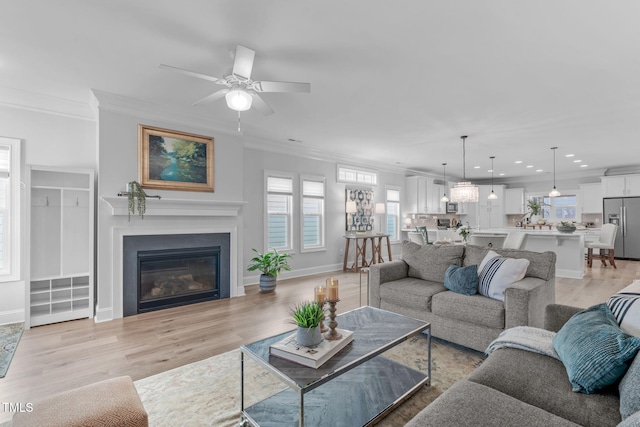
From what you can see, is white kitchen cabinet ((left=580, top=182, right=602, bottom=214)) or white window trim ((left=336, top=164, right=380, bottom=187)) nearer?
white window trim ((left=336, top=164, right=380, bottom=187))

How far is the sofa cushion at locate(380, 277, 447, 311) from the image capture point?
3070 mm

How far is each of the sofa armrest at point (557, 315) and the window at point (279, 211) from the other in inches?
178

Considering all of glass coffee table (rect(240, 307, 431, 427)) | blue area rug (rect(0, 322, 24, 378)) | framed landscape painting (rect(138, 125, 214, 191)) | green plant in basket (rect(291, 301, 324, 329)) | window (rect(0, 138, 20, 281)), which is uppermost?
framed landscape painting (rect(138, 125, 214, 191))

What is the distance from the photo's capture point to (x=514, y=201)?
10.6 meters

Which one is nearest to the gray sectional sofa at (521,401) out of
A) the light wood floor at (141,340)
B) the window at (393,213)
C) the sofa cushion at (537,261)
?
the sofa cushion at (537,261)

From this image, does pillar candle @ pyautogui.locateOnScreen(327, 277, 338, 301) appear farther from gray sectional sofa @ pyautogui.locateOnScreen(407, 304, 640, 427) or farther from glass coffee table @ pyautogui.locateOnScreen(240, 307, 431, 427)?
gray sectional sofa @ pyautogui.locateOnScreen(407, 304, 640, 427)

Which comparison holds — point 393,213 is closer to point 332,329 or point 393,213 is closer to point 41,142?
point 332,329

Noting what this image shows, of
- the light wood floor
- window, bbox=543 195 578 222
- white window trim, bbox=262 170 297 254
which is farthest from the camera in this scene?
window, bbox=543 195 578 222

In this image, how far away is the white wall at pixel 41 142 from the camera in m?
3.62

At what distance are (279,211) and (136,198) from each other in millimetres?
2653

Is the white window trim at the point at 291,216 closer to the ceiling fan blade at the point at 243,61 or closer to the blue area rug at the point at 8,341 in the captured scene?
the ceiling fan blade at the point at 243,61

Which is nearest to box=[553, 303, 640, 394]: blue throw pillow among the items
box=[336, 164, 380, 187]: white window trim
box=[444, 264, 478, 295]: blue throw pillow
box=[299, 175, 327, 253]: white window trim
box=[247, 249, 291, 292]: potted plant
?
box=[444, 264, 478, 295]: blue throw pillow

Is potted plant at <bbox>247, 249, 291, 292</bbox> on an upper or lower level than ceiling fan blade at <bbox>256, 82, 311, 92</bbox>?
lower

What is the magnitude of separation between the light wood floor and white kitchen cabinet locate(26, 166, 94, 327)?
260mm
